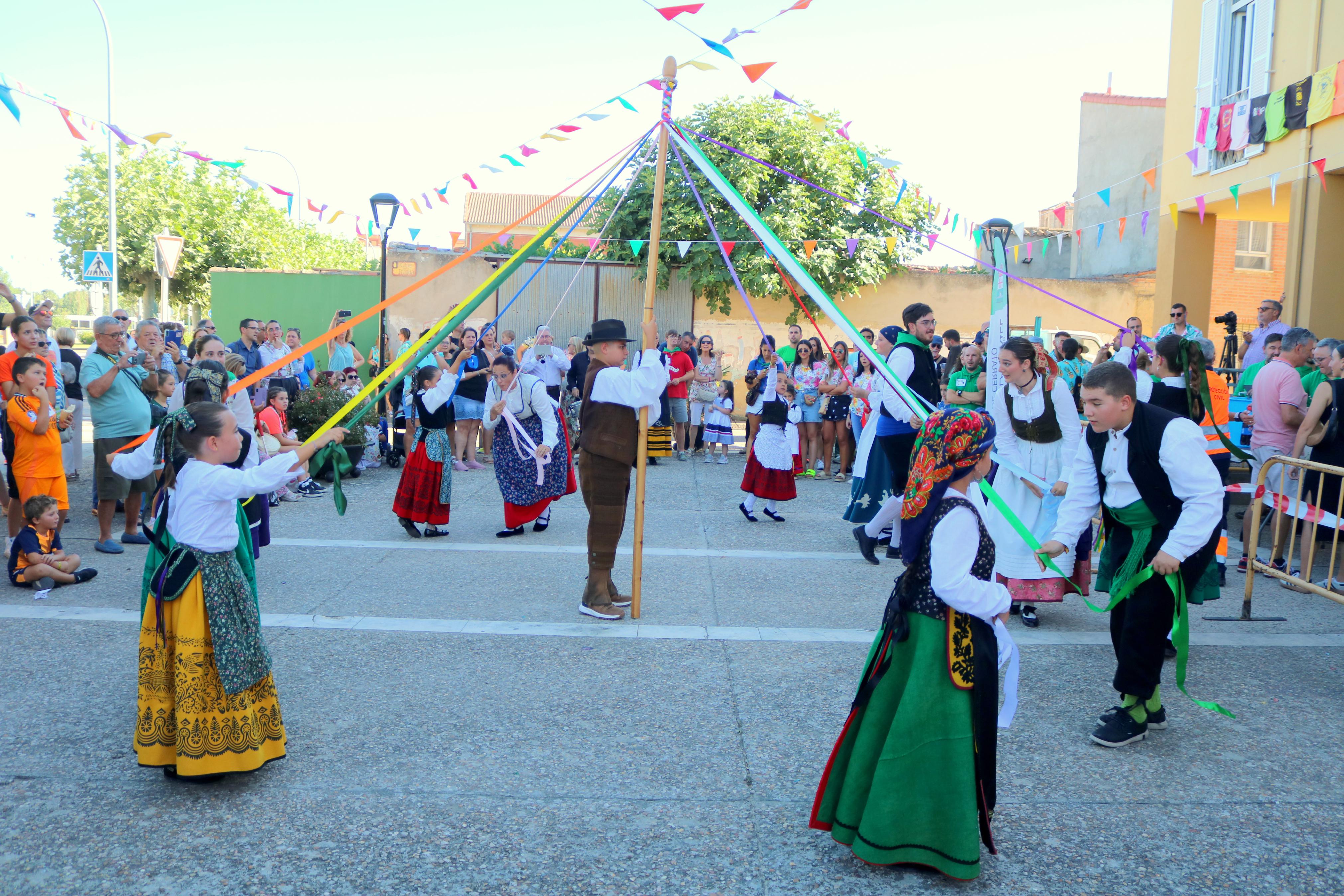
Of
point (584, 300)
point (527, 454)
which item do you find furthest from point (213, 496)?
point (584, 300)

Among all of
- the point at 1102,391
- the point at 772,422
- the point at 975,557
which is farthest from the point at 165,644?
the point at 772,422

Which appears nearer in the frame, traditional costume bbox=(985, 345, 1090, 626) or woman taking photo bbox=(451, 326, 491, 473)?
traditional costume bbox=(985, 345, 1090, 626)

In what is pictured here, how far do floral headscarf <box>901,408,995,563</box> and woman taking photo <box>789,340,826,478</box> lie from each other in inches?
372

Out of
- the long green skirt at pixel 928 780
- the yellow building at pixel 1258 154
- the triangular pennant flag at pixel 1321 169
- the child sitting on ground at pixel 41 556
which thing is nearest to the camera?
the long green skirt at pixel 928 780

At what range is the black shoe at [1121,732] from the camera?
12.9 ft

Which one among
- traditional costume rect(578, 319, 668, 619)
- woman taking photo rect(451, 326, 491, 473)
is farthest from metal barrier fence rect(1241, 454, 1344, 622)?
woman taking photo rect(451, 326, 491, 473)

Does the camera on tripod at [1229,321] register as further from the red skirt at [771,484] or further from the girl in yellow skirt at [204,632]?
the girl in yellow skirt at [204,632]

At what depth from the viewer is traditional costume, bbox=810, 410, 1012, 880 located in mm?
2855

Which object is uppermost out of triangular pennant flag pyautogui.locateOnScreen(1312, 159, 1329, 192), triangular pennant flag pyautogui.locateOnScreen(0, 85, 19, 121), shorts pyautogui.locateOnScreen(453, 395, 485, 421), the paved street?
triangular pennant flag pyautogui.locateOnScreen(1312, 159, 1329, 192)

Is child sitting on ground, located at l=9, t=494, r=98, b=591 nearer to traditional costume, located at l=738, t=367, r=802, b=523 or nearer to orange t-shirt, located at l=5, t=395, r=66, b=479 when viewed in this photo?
orange t-shirt, located at l=5, t=395, r=66, b=479

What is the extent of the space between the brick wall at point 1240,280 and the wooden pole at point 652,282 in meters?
17.4

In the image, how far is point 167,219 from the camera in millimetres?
27984

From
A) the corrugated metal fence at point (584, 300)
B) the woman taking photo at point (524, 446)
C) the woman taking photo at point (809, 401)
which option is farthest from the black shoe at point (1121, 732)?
the corrugated metal fence at point (584, 300)

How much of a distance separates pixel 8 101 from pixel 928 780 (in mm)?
8483
